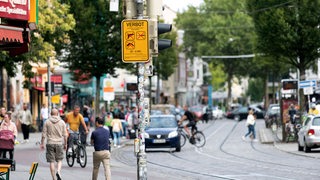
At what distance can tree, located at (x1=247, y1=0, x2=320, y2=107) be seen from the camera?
44.5 m

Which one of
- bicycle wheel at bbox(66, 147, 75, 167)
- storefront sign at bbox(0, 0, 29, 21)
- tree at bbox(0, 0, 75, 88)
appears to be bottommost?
bicycle wheel at bbox(66, 147, 75, 167)

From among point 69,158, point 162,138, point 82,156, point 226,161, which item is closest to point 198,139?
point 162,138

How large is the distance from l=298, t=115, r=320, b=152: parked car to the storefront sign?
20265mm

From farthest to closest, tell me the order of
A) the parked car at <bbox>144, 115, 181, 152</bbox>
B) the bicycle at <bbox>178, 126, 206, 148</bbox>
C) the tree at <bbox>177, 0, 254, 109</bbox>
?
the tree at <bbox>177, 0, 254, 109</bbox>
the bicycle at <bbox>178, 126, 206, 148</bbox>
the parked car at <bbox>144, 115, 181, 152</bbox>

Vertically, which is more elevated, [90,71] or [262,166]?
[90,71]

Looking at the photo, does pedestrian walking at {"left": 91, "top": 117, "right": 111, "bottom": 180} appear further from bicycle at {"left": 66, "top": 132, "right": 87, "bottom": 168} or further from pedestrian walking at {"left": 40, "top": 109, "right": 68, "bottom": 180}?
bicycle at {"left": 66, "top": 132, "right": 87, "bottom": 168}

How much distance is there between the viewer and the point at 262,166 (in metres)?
29.0

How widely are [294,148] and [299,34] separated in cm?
702

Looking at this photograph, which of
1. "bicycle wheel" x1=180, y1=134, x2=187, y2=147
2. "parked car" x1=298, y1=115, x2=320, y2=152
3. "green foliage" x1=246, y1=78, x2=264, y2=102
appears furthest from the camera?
"green foliage" x1=246, y1=78, x2=264, y2=102

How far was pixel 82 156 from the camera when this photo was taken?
28.9 meters

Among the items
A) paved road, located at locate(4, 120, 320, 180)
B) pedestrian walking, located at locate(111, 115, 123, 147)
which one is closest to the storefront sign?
paved road, located at locate(4, 120, 320, 180)

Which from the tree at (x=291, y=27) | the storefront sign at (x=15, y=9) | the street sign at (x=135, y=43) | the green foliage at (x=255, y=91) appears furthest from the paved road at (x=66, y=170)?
the green foliage at (x=255, y=91)

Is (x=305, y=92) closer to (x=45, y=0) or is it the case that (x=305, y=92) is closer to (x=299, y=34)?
(x=299, y=34)

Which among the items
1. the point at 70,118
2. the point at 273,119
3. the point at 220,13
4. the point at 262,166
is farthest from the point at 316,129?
the point at 220,13
